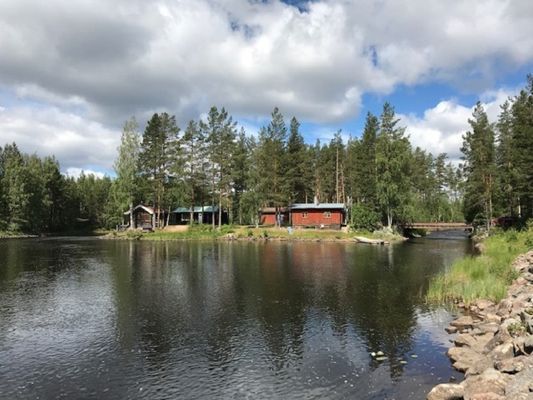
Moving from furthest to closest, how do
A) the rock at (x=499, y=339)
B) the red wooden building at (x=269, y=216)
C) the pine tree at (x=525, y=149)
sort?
1. the red wooden building at (x=269, y=216)
2. the pine tree at (x=525, y=149)
3. the rock at (x=499, y=339)

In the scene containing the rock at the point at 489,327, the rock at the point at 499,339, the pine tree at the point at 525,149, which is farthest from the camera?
the pine tree at the point at 525,149

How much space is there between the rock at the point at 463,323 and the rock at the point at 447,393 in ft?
27.9

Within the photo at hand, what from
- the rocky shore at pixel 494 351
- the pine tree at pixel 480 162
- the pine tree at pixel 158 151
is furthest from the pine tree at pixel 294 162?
the rocky shore at pixel 494 351

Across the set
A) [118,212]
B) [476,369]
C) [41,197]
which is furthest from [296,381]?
[41,197]

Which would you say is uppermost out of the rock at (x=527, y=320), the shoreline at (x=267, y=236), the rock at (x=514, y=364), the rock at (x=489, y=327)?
the shoreline at (x=267, y=236)

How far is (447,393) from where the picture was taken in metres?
11.7

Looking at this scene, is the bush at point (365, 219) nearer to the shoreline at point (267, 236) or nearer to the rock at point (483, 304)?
the shoreline at point (267, 236)

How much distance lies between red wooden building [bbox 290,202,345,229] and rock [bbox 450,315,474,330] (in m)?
62.9

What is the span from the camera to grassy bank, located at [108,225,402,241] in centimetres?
7312

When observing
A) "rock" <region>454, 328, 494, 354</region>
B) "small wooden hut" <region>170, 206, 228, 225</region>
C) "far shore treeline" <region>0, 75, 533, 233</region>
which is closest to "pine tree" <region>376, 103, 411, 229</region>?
"far shore treeline" <region>0, 75, 533, 233</region>

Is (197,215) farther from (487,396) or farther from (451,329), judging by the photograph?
(487,396)

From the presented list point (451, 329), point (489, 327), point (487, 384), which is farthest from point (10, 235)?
point (487, 384)

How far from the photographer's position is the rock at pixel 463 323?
19766 millimetres

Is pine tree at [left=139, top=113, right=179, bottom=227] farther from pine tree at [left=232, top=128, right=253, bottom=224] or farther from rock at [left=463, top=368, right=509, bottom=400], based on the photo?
rock at [left=463, top=368, right=509, bottom=400]
